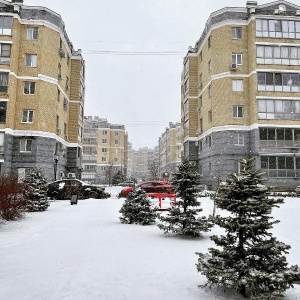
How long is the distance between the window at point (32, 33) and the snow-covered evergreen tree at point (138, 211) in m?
24.9

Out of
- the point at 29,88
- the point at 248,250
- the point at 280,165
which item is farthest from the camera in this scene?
the point at 280,165

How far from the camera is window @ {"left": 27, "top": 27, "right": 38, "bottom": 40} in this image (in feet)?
93.9

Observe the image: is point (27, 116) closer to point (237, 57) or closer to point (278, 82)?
point (237, 57)

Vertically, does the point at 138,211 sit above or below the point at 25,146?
below

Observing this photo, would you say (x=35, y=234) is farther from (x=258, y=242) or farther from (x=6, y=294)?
(x=258, y=242)

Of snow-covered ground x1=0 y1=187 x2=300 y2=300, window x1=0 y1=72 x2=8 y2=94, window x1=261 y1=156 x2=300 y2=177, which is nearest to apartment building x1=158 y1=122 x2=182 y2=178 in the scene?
window x1=261 y1=156 x2=300 y2=177

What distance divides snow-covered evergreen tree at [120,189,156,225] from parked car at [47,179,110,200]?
10.8 metres

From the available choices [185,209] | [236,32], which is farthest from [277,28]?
[185,209]

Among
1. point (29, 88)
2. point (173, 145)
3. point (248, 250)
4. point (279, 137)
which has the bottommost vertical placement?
point (248, 250)

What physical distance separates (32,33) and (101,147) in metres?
54.8

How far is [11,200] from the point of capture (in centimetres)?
1008

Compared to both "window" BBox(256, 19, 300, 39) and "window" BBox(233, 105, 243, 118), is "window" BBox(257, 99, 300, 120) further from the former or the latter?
"window" BBox(256, 19, 300, 39)

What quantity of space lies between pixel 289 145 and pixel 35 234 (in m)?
27.0

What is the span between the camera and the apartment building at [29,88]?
89.4 ft
